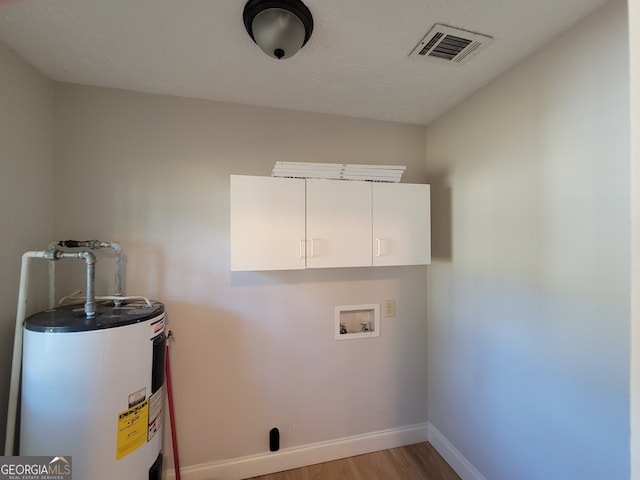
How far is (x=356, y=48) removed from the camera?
4.42 ft

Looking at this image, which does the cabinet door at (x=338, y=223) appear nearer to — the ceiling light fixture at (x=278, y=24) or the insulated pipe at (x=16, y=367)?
the ceiling light fixture at (x=278, y=24)

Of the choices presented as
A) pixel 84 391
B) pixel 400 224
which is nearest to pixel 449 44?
pixel 400 224

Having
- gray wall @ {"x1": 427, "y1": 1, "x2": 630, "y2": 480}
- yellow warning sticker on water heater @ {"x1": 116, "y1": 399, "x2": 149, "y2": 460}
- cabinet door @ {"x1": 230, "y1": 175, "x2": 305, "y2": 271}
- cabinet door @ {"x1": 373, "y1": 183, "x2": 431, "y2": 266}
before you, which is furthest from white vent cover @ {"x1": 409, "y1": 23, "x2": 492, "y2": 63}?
yellow warning sticker on water heater @ {"x1": 116, "y1": 399, "x2": 149, "y2": 460}

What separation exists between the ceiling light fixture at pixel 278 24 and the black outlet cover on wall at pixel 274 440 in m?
2.18

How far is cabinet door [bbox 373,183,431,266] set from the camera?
1.75m

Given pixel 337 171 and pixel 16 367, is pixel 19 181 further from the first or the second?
pixel 337 171

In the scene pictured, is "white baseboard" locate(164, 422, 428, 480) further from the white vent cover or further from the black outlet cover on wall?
the white vent cover

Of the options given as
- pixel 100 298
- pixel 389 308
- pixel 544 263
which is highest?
pixel 544 263

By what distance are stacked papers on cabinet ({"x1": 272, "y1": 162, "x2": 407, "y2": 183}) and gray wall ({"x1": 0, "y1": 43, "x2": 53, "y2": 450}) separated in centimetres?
124

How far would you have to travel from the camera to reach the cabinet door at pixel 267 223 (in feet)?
5.11

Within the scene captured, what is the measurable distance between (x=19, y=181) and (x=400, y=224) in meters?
2.04

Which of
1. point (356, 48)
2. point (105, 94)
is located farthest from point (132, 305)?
point (356, 48)

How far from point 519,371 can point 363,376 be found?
98 cm

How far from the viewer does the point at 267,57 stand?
4.65 feet
